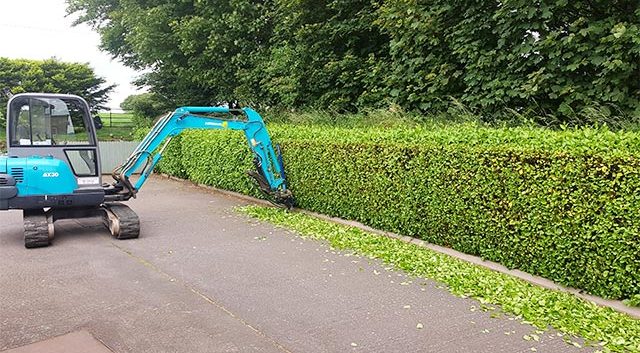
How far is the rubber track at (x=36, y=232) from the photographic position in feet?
22.3

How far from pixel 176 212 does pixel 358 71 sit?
552 cm

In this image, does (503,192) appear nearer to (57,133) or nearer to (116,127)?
(57,133)

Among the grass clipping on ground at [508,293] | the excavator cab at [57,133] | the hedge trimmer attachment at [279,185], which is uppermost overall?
the excavator cab at [57,133]

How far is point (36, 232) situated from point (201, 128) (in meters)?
3.34

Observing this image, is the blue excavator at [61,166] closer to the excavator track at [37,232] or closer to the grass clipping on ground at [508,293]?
the excavator track at [37,232]

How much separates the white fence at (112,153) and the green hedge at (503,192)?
40.3 ft

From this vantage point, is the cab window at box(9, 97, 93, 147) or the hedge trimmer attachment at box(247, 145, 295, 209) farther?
the hedge trimmer attachment at box(247, 145, 295, 209)

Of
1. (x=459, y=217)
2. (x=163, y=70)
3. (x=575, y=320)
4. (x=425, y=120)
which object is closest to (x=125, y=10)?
(x=163, y=70)

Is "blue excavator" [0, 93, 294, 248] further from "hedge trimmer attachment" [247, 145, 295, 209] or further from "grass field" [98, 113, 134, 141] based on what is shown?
"grass field" [98, 113, 134, 141]

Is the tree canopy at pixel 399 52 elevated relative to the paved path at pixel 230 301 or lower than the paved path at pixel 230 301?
elevated

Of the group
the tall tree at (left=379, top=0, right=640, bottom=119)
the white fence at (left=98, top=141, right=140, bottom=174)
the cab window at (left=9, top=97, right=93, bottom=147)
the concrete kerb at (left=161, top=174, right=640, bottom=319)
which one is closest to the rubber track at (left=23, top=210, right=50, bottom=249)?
the cab window at (left=9, top=97, right=93, bottom=147)

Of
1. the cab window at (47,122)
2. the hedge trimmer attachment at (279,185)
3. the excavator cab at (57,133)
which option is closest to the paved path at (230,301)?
the excavator cab at (57,133)

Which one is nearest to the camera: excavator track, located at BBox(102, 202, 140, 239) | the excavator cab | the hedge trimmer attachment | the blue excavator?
the blue excavator

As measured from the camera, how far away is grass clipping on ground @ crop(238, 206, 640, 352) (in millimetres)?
4133
